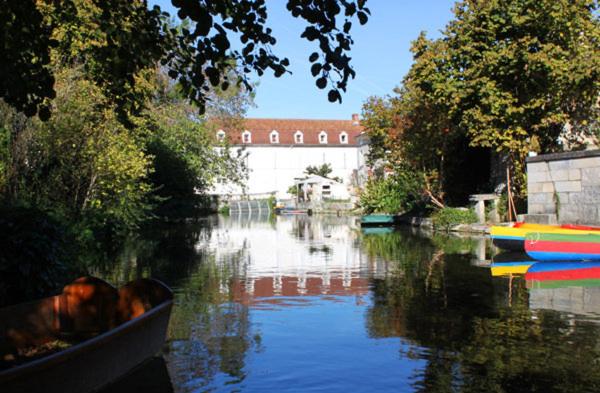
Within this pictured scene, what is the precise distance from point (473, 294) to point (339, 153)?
275 feet

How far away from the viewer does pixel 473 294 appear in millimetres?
12688

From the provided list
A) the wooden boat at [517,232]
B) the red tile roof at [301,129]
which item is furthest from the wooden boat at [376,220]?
the red tile roof at [301,129]

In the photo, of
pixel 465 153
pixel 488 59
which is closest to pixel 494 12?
pixel 488 59

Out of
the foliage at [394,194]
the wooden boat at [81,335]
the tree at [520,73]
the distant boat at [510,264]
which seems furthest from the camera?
the foliage at [394,194]

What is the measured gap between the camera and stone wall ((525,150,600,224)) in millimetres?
21828

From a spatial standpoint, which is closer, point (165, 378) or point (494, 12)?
point (165, 378)

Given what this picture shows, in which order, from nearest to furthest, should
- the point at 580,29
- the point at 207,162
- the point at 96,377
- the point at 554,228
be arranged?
the point at 96,377
the point at 554,228
the point at 580,29
the point at 207,162

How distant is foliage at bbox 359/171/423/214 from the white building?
44427 millimetres

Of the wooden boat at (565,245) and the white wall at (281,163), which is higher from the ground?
the white wall at (281,163)

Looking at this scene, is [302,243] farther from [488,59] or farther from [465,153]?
[465,153]

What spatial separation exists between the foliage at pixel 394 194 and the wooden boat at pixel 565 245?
19.4 m

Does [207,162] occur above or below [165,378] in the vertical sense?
above

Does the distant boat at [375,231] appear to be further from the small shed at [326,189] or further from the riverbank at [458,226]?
the small shed at [326,189]

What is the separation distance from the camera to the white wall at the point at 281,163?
303ft
